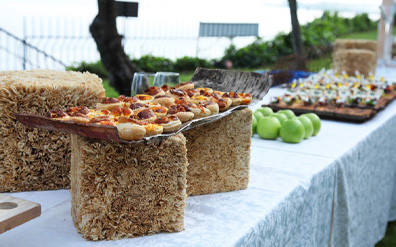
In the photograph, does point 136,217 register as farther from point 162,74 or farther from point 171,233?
point 162,74

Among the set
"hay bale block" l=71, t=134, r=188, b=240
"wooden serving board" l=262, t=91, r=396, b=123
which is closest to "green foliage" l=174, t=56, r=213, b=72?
"wooden serving board" l=262, t=91, r=396, b=123

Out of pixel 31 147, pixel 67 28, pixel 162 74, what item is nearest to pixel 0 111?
pixel 31 147

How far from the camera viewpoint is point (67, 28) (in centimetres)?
771

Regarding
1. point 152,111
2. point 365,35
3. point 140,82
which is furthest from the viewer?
point 365,35

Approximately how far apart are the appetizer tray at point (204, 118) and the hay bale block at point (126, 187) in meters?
0.04

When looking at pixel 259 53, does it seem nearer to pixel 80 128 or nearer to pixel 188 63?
pixel 188 63

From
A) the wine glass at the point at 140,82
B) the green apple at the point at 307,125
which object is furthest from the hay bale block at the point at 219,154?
the green apple at the point at 307,125

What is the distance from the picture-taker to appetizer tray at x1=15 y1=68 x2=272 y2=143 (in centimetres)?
77

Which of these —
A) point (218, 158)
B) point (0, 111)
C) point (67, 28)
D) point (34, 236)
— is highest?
point (67, 28)

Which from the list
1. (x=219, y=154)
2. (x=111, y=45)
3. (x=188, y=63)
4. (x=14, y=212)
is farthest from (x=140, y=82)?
(x=188, y=63)

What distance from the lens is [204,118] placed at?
3.23 ft

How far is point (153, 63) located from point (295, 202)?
7547 millimetres

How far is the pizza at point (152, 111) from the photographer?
0.81 m

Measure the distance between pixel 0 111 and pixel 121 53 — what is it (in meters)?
3.15
